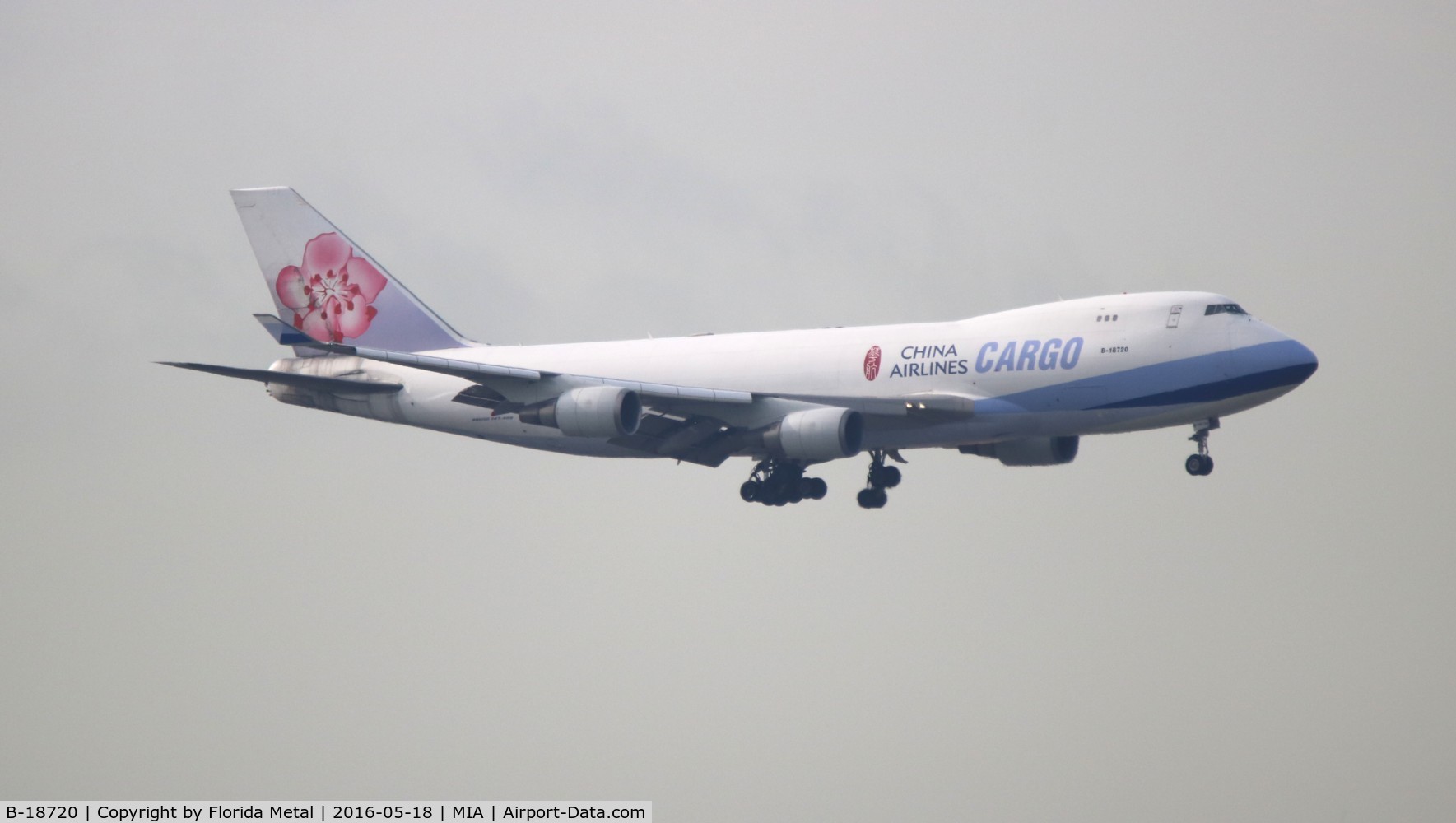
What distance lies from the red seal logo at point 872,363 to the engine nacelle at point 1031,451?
17.4 ft

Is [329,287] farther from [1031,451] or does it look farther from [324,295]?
[1031,451]

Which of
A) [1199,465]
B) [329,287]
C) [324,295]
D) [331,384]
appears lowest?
[1199,465]

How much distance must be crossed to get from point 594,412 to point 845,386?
299 inches

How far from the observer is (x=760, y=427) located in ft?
168

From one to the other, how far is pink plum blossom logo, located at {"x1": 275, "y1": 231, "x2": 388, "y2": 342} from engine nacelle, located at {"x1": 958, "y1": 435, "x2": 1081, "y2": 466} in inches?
862

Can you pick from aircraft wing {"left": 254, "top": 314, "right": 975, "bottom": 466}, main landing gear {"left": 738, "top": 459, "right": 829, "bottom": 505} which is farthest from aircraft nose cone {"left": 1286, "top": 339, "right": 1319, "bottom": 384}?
main landing gear {"left": 738, "top": 459, "right": 829, "bottom": 505}

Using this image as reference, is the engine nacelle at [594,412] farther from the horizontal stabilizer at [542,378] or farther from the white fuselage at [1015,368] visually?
the white fuselage at [1015,368]


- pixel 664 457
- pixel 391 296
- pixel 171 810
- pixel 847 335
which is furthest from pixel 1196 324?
pixel 171 810

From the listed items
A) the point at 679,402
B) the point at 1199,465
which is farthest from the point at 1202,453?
the point at 679,402

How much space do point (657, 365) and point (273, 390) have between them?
13.7 metres

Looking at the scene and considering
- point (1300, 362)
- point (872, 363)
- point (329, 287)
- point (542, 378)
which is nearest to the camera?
point (1300, 362)

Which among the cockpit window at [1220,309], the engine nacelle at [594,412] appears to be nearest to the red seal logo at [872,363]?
the engine nacelle at [594,412]

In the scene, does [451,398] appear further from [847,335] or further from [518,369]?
[847,335]

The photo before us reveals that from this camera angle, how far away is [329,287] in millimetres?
61469
